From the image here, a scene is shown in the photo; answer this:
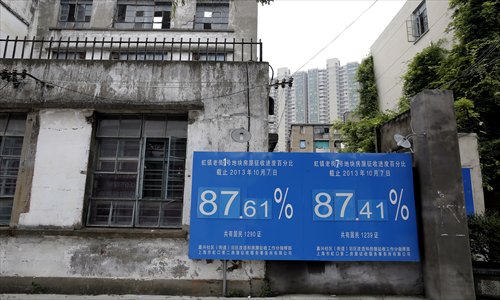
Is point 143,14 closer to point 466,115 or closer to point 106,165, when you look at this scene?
point 106,165

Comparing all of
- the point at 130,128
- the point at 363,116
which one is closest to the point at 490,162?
the point at 363,116

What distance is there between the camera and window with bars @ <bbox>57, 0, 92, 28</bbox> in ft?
61.5

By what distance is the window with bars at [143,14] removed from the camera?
61.3 ft

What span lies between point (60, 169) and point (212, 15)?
1460cm

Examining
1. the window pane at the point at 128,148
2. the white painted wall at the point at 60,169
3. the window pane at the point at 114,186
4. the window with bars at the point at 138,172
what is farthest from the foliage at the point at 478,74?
the white painted wall at the point at 60,169

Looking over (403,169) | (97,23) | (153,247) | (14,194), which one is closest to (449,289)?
(403,169)

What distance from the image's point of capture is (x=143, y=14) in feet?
62.1

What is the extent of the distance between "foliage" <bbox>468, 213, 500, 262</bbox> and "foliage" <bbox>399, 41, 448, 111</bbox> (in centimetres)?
1002

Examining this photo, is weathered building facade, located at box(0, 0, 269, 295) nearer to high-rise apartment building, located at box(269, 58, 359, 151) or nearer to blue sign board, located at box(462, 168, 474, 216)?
blue sign board, located at box(462, 168, 474, 216)

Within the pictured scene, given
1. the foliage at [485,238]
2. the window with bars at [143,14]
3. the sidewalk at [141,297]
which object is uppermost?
the window with bars at [143,14]

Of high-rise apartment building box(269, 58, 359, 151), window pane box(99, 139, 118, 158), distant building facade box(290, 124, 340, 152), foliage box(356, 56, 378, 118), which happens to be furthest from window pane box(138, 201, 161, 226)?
distant building facade box(290, 124, 340, 152)

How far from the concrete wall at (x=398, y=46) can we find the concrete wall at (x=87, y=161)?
1352cm

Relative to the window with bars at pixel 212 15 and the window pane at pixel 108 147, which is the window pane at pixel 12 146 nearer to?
the window pane at pixel 108 147

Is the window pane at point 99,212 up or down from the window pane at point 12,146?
down
